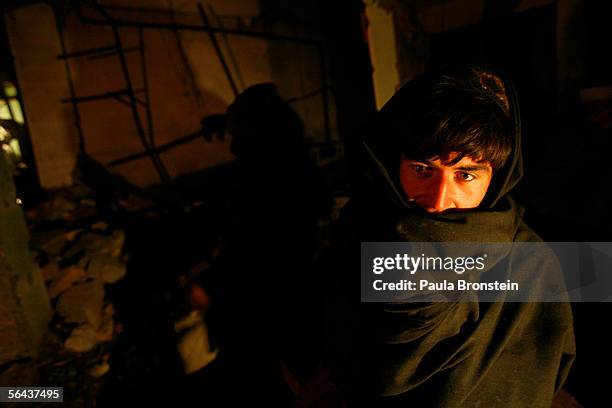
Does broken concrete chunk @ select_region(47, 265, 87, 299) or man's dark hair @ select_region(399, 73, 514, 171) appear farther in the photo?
broken concrete chunk @ select_region(47, 265, 87, 299)

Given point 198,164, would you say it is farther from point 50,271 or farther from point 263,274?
point 263,274

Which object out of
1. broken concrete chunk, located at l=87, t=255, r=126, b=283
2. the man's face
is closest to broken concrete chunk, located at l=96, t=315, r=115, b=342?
broken concrete chunk, located at l=87, t=255, r=126, b=283

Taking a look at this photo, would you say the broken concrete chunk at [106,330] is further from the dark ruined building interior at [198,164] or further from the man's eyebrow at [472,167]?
the man's eyebrow at [472,167]

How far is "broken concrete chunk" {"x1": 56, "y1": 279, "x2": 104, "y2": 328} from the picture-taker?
3236 millimetres

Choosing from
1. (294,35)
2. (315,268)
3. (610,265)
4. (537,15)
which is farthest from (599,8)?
(294,35)

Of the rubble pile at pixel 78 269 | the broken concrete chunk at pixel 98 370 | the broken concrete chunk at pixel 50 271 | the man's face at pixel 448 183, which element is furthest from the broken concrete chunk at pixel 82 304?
the man's face at pixel 448 183

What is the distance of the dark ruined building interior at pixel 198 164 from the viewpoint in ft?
8.63

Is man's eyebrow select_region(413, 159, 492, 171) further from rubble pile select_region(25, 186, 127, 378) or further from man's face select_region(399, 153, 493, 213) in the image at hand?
rubble pile select_region(25, 186, 127, 378)

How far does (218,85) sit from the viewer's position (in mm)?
5734

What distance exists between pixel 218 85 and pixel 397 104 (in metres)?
4.96

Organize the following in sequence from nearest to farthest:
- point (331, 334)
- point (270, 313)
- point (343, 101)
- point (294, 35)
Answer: point (331, 334) → point (270, 313) → point (294, 35) → point (343, 101)

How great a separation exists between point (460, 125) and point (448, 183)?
0.72ft

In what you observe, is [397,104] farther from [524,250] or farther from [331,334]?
[331,334]

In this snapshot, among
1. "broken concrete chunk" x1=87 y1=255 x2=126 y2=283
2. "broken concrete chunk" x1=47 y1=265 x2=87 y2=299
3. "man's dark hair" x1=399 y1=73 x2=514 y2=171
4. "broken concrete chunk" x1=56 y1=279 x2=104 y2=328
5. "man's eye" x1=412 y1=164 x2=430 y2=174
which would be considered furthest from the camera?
"broken concrete chunk" x1=87 y1=255 x2=126 y2=283
